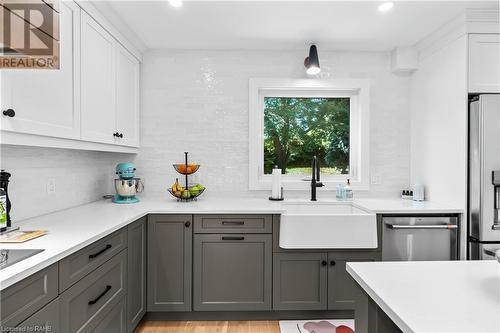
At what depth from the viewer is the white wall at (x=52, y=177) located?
5.83ft

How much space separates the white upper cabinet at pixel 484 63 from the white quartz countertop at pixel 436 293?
1.78 metres

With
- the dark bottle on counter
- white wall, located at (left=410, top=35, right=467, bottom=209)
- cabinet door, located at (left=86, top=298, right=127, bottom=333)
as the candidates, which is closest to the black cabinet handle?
the dark bottle on counter

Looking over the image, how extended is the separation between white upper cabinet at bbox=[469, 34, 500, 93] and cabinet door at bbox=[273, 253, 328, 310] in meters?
1.74

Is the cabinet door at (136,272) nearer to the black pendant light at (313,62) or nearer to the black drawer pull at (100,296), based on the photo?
the black drawer pull at (100,296)

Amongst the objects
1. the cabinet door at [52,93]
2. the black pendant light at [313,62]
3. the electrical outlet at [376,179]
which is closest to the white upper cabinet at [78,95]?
the cabinet door at [52,93]

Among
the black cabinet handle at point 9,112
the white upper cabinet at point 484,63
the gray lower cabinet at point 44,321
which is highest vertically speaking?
the white upper cabinet at point 484,63

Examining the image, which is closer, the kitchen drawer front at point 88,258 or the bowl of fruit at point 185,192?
the kitchen drawer front at point 88,258

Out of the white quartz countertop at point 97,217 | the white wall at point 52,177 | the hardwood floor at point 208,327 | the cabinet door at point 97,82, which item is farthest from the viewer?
the hardwood floor at point 208,327

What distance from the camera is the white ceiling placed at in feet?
7.08

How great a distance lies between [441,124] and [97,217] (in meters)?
2.74

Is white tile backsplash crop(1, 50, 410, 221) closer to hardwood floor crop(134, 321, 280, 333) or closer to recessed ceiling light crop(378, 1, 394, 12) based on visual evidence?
recessed ceiling light crop(378, 1, 394, 12)

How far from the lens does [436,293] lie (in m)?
0.80

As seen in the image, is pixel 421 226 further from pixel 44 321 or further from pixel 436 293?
pixel 44 321

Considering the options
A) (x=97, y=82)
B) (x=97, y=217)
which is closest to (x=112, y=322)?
(x=97, y=217)
